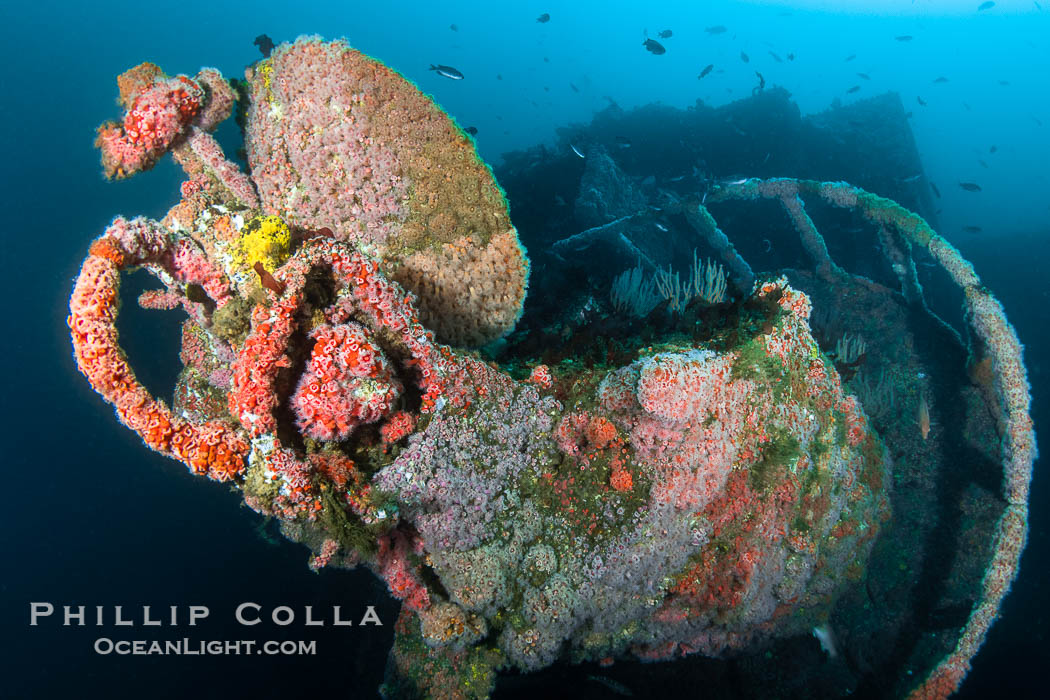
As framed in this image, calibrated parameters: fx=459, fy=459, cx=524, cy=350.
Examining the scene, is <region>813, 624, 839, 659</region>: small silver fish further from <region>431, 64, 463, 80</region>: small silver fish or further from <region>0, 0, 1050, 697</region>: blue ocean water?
<region>431, 64, 463, 80</region>: small silver fish

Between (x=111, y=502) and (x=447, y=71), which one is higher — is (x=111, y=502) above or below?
below

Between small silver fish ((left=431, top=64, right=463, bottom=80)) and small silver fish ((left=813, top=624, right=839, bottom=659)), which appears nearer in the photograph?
small silver fish ((left=813, top=624, right=839, bottom=659))

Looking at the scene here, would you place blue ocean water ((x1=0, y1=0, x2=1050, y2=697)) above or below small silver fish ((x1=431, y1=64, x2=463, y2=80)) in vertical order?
below

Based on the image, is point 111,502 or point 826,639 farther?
point 111,502

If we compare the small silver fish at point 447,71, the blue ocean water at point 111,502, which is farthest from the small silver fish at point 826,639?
the small silver fish at point 447,71

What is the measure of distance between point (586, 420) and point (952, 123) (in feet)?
385

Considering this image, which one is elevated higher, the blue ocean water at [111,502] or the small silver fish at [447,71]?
the small silver fish at [447,71]

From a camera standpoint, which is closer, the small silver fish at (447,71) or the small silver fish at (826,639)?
the small silver fish at (826,639)

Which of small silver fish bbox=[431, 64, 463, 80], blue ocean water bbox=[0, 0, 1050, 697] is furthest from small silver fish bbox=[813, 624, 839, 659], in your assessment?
small silver fish bbox=[431, 64, 463, 80]

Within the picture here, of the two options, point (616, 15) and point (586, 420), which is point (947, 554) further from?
point (616, 15)

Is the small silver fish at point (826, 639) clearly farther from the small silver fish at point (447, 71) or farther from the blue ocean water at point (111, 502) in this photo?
the small silver fish at point (447, 71)

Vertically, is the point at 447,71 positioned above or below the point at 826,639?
above

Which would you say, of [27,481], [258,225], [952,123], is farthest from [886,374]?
[952,123]

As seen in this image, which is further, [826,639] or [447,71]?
[447,71]
